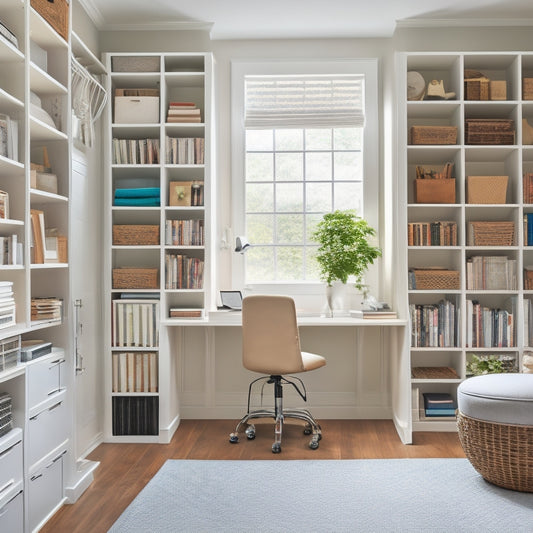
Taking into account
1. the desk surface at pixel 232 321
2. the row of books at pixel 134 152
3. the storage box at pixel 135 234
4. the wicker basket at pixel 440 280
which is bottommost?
the desk surface at pixel 232 321

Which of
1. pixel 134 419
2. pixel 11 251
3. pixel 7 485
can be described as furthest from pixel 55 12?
pixel 134 419

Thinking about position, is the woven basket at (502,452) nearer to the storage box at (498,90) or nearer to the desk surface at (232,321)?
the desk surface at (232,321)

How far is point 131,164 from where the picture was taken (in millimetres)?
4156

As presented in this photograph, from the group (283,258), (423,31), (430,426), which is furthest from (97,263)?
(423,31)

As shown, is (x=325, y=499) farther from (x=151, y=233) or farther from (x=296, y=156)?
(x=296, y=156)

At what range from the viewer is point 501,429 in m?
3.01

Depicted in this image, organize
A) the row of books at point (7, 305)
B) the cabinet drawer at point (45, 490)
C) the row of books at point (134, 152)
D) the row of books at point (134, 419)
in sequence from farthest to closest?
the row of books at point (134, 152), the row of books at point (134, 419), the cabinet drawer at point (45, 490), the row of books at point (7, 305)

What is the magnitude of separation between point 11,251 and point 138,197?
5.63ft

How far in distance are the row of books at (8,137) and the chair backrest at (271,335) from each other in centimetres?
173

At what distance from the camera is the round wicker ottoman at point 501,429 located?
Answer: 2965 millimetres

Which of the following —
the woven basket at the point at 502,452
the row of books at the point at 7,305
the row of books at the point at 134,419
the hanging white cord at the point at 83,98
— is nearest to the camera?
the row of books at the point at 7,305

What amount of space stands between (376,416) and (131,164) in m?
2.71

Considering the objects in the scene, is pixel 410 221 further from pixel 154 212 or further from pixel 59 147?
pixel 59 147

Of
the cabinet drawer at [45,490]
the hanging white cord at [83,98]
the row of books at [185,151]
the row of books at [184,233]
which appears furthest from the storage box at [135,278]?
the cabinet drawer at [45,490]
